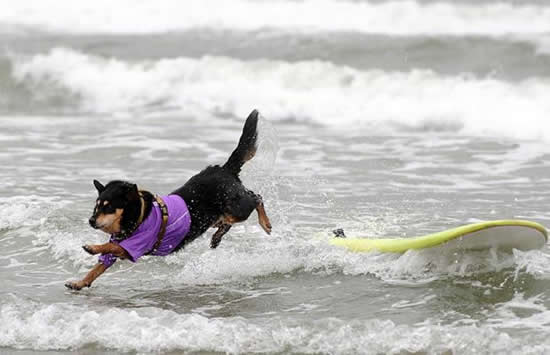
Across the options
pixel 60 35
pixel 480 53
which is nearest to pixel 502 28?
pixel 480 53

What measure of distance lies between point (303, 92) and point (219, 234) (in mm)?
8960

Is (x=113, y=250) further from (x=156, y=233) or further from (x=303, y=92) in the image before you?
(x=303, y=92)

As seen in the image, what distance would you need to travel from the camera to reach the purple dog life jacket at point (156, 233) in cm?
625

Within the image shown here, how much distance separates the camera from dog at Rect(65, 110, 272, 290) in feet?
20.0

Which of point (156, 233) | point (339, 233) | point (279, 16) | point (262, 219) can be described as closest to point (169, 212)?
point (156, 233)

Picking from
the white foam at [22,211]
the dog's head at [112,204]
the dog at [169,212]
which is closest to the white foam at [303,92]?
the white foam at [22,211]

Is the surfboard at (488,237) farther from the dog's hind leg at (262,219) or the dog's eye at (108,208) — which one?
the dog's eye at (108,208)

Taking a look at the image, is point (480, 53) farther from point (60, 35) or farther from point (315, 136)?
point (60, 35)

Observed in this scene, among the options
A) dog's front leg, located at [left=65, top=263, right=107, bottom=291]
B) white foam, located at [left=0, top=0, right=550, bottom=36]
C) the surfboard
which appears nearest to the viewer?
the surfboard

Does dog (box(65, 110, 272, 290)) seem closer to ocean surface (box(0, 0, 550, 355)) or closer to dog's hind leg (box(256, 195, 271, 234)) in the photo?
dog's hind leg (box(256, 195, 271, 234))

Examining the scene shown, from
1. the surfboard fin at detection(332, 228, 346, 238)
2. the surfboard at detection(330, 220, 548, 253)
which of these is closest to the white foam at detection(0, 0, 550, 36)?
the surfboard fin at detection(332, 228, 346, 238)

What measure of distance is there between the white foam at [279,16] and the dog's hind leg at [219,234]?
41.5ft

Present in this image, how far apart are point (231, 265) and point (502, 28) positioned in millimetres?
13991

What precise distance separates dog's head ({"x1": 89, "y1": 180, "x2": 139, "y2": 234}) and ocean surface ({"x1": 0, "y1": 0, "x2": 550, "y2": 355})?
535 mm
